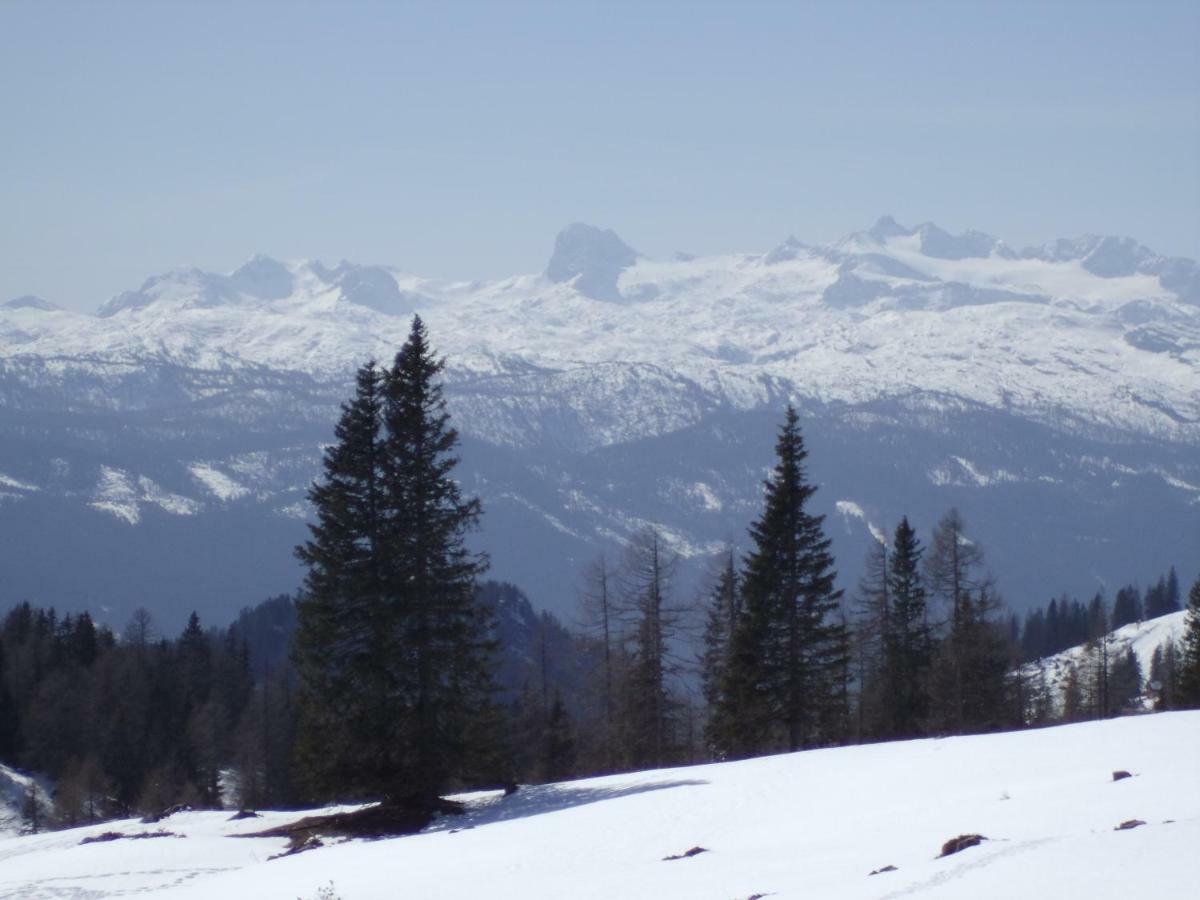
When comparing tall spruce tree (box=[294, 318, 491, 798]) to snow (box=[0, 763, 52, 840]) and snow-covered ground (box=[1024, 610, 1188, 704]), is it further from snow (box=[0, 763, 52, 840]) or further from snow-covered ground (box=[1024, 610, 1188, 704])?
snow-covered ground (box=[1024, 610, 1188, 704])

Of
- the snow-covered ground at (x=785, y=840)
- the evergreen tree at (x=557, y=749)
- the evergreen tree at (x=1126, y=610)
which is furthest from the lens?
the evergreen tree at (x=1126, y=610)

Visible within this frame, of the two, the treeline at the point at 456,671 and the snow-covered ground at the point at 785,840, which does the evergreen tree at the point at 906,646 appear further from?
the snow-covered ground at the point at 785,840

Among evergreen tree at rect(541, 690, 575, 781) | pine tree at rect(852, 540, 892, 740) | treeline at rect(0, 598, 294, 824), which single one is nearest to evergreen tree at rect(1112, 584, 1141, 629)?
treeline at rect(0, 598, 294, 824)

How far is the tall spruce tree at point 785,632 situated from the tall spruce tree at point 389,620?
11966 millimetres

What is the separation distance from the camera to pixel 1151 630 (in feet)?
452

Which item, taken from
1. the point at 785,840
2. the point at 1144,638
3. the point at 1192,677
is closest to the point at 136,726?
the point at 1192,677

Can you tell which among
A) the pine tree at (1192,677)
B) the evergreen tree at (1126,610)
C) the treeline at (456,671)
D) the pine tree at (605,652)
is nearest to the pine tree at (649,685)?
the treeline at (456,671)

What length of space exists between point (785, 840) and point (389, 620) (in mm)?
13671

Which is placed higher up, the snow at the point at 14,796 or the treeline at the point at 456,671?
the treeline at the point at 456,671

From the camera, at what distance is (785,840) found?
2219 centimetres

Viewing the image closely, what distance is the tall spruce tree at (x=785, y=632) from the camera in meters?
43.1

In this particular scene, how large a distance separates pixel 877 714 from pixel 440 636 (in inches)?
1145

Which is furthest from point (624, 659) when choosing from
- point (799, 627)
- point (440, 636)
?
point (440, 636)

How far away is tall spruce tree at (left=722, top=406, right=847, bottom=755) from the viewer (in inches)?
1697
